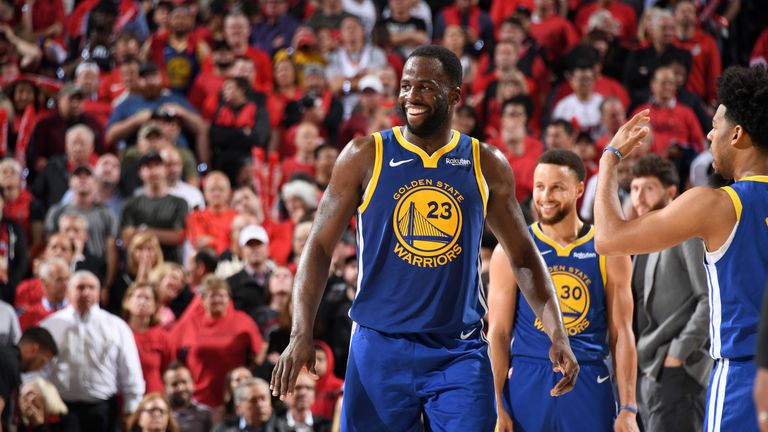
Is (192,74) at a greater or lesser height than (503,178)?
greater

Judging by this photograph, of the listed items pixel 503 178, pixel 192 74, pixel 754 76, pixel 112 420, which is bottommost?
pixel 112 420

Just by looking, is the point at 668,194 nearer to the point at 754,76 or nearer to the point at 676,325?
the point at 676,325

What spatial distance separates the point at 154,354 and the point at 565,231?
4726 millimetres

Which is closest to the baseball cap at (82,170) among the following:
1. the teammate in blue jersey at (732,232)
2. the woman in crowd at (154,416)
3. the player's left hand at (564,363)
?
the woman in crowd at (154,416)

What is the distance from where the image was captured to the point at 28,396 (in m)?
8.66

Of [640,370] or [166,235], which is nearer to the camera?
[640,370]

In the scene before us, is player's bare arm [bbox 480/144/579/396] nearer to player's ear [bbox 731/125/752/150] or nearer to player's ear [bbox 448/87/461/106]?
player's ear [bbox 448/87/461/106]

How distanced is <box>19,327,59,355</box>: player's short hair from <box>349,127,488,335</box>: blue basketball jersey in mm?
4822

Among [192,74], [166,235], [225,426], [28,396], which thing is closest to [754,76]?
[225,426]

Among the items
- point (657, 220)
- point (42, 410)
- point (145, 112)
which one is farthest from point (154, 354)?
point (657, 220)

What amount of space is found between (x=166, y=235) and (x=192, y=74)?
366 centimetres

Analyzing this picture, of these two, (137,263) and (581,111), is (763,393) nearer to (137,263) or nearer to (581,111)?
(137,263)

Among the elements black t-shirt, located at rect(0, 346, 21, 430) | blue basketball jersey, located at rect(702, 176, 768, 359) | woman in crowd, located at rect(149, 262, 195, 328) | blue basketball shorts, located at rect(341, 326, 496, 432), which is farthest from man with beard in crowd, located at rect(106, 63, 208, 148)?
blue basketball jersey, located at rect(702, 176, 768, 359)

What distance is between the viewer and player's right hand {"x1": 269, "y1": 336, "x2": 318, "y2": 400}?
4.50 meters
